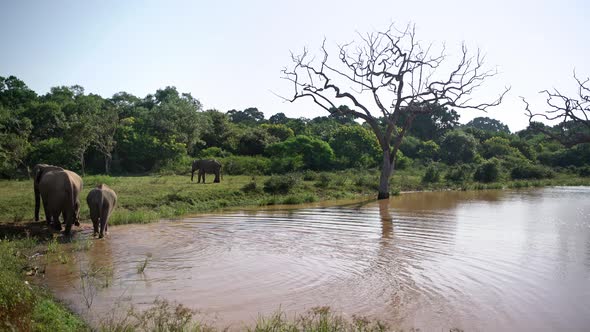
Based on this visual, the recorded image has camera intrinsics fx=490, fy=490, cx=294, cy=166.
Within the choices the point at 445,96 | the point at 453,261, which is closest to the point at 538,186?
the point at 445,96

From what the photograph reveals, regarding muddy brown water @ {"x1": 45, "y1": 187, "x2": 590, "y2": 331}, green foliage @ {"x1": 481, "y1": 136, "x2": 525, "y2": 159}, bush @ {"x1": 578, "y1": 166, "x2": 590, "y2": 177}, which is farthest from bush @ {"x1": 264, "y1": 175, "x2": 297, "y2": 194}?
green foliage @ {"x1": 481, "y1": 136, "x2": 525, "y2": 159}

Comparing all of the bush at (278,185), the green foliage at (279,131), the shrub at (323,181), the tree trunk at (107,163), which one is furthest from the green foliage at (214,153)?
the bush at (278,185)

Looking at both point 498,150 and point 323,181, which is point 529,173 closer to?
point 498,150

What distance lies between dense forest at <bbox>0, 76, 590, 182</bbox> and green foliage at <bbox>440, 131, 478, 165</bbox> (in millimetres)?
92

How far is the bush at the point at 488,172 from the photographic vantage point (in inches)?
1329

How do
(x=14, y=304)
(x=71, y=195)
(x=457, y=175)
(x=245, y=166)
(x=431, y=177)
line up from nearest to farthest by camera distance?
(x=14, y=304), (x=71, y=195), (x=431, y=177), (x=245, y=166), (x=457, y=175)

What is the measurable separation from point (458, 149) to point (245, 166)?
22616mm

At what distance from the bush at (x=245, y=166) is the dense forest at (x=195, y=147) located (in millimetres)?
66

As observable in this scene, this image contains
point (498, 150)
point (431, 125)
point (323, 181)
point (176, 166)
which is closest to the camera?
point (323, 181)

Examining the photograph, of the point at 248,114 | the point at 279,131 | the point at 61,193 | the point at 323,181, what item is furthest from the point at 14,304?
the point at 248,114

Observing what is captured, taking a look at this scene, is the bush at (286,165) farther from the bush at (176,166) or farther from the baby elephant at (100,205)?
the baby elephant at (100,205)

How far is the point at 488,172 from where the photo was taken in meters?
33.8

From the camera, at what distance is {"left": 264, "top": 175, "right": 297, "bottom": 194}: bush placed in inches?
899

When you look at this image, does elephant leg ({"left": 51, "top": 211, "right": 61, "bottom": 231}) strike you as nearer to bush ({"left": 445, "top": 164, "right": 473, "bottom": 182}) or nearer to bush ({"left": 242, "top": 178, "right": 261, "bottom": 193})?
bush ({"left": 242, "top": 178, "right": 261, "bottom": 193})
